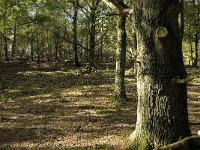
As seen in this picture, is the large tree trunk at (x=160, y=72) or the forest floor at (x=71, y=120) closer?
the large tree trunk at (x=160, y=72)

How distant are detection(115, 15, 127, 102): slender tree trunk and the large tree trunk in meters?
7.15

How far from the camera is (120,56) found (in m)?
14.1

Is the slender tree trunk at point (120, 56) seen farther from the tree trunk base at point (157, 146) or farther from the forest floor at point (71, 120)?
the tree trunk base at point (157, 146)

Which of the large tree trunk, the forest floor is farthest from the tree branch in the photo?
the forest floor

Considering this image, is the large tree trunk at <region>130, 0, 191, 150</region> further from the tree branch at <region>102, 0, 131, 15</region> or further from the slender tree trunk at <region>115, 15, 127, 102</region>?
the slender tree trunk at <region>115, 15, 127, 102</region>

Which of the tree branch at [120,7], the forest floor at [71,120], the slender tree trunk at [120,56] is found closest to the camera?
the tree branch at [120,7]

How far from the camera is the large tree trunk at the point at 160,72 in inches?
259

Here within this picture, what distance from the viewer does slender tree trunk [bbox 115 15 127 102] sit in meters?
14.0

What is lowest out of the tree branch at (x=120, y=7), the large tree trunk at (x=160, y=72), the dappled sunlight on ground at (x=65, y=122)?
the dappled sunlight on ground at (x=65, y=122)

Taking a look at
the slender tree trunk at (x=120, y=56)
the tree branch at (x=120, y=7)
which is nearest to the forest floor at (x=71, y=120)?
the slender tree trunk at (x=120, y=56)

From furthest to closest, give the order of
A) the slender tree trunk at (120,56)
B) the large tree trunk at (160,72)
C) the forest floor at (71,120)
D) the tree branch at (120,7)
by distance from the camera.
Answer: the slender tree trunk at (120,56), the forest floor at (71,120), the tree branch at (120,7), the large tree trunk at (160,72)

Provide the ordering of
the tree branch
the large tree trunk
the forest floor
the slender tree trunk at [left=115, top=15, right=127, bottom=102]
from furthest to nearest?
the slender tree trunk at [left=115, top=15, right=127, bottom=102] < the forest floor < the tree branch < the large tree trunk

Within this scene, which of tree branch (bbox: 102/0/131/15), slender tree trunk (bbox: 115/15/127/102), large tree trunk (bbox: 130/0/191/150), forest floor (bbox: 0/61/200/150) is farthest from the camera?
slender tree trunk (bbox: 115/15/127/102)

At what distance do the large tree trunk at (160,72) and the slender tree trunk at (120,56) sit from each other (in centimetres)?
715
